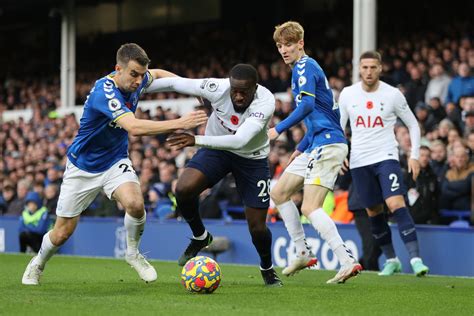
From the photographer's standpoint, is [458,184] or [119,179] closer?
[119,179]

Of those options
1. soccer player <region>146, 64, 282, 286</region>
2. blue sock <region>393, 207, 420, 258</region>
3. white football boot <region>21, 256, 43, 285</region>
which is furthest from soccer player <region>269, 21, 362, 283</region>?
white football boot <region>21, 256, 43, 285</region>

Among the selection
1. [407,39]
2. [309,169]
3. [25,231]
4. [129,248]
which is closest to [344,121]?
[309,169]

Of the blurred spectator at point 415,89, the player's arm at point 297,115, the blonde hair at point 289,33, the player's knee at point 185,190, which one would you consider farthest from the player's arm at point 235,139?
the blurred spectator at point 415,89

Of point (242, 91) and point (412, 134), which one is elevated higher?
point (242, 91)

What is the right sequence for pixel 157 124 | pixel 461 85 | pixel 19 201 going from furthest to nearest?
pixel 19 201, pixel 461 85, pixel 157 124

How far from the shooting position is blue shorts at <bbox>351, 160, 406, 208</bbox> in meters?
11.4

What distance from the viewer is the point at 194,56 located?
29.7 m

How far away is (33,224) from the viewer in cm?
1866

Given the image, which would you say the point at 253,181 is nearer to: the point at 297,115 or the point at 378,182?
the point at 297,115

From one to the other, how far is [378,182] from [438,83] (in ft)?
21.5

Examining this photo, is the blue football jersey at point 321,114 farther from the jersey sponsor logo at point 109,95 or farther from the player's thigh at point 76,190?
the player's thigh at point 76,190

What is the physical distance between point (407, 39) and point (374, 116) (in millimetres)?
11786

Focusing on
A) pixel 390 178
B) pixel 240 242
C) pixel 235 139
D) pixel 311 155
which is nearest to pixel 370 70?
pixel 390 178

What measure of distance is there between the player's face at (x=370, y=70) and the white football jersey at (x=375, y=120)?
15cm
